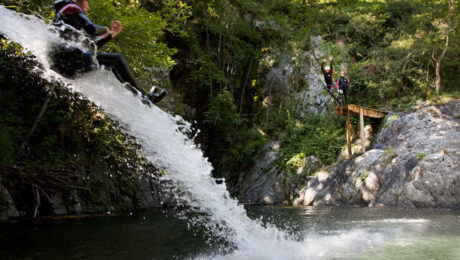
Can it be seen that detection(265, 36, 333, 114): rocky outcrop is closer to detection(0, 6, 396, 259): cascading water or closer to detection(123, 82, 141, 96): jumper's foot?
detection(0, 6, 396, 259): cascading water

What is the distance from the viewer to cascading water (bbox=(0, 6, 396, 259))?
4.40 m

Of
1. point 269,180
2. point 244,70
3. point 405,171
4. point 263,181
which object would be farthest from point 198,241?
point 244,70

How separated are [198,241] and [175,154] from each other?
1646 mm

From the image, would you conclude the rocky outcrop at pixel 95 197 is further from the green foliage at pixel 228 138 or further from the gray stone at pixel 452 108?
the gray stone at pixel 452 108

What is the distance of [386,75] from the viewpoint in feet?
58.1

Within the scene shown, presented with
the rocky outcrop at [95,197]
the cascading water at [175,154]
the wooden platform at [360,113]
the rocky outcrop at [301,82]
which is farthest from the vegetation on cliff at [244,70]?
the cascading water at [175,154]

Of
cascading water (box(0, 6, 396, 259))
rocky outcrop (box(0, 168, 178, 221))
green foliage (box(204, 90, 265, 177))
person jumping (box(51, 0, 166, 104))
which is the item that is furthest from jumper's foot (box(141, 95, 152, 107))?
green foliage (box(204, 90, 265, 177))

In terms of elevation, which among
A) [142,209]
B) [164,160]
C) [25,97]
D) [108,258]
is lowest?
[142,209]

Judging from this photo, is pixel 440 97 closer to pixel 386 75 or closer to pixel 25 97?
pixel 386 75

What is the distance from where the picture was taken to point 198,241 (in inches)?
232

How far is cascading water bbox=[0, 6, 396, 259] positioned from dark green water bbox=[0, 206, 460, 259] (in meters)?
0.08

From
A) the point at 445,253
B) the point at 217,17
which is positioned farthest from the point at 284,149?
the point at 445,253

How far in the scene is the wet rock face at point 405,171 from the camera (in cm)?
950

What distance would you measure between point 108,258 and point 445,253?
4.27 metres
